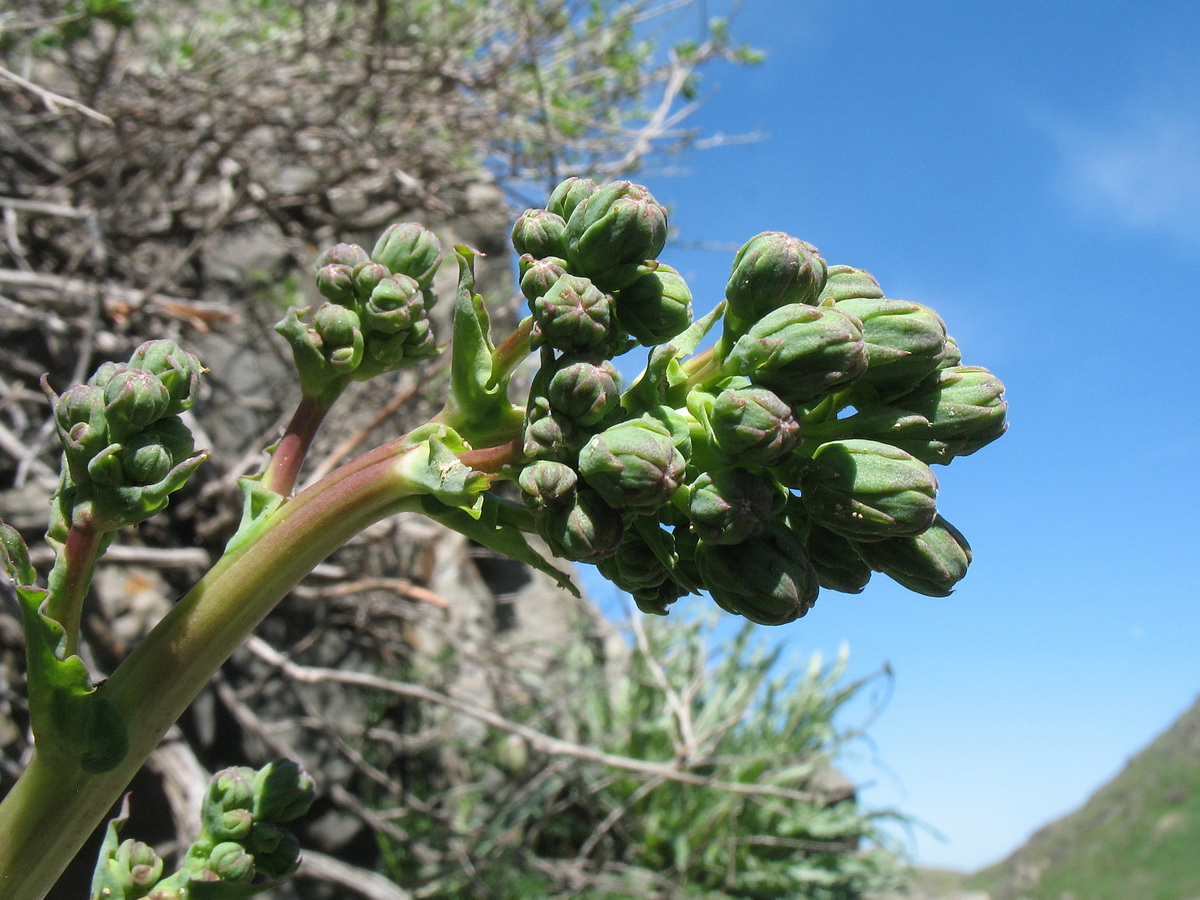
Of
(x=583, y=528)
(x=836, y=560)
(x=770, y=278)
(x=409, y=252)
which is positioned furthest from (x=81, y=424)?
(x=836, y=560)

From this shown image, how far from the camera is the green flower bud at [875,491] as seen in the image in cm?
104

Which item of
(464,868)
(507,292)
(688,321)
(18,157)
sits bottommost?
(464,868)

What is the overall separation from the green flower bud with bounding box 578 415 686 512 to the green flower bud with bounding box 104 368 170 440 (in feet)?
1.71

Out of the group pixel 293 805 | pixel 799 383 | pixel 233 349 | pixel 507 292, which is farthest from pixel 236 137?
pixel 799 383

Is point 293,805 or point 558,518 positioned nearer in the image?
point 558,518

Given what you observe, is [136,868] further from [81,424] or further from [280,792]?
[81,424]

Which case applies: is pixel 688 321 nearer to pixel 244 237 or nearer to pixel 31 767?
pixel 31 767

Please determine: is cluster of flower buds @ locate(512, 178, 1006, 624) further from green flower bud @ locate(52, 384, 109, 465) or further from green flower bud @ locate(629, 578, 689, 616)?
green flower bud @ locate(52, 384, 109, 465)

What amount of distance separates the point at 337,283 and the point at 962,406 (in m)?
0.87

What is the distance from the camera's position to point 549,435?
3.43 feet

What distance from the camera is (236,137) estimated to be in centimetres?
375

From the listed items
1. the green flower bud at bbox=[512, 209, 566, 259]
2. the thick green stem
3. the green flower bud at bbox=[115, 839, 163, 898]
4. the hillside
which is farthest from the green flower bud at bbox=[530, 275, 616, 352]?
the hillside

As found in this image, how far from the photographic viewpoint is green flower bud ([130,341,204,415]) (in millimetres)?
1151

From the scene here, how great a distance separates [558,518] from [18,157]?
13.2ft
